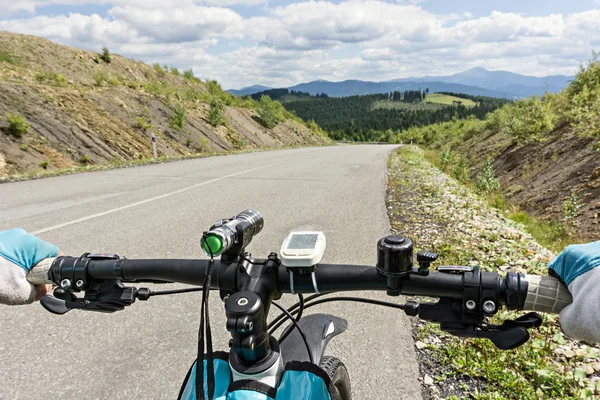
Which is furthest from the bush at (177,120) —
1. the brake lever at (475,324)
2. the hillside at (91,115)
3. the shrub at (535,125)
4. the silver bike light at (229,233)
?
the brake lever at (475,324)

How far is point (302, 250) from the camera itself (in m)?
1.12

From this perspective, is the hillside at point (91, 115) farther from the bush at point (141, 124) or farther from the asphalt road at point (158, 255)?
the asphalt road at point (158, 255)

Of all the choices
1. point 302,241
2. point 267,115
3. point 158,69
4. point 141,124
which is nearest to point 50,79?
point 141,124

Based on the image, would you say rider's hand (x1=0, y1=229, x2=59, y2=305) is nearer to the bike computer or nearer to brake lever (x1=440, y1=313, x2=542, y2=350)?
the bike computer

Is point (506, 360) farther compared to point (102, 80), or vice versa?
point (102, 80)

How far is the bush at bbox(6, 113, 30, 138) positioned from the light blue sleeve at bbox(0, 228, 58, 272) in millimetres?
14133

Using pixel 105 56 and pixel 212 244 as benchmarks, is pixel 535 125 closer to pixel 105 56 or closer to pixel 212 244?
pixel 212 244

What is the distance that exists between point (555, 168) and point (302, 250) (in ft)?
35.3

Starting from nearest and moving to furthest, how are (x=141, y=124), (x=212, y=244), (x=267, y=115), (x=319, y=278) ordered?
(x=212, y=244), (x=319, y=278), (x=141, y=124), (x=267, y=115)

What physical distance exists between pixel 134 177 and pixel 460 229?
8.76m

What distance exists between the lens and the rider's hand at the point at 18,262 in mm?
1277

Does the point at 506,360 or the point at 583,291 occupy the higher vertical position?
the point at 583,291

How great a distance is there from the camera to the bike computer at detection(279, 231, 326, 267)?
110cm

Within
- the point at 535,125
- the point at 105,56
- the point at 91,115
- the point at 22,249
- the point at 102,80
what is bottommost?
the point at 535,125
